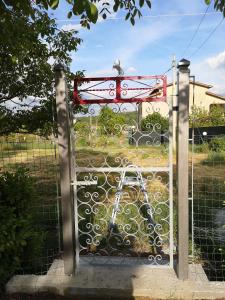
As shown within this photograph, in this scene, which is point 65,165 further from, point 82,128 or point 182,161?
point 182,161

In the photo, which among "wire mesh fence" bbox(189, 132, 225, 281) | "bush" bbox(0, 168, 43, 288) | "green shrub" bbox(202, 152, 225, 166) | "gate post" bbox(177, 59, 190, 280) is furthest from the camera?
"green shrub" bbox(202, 152, 225, 166)

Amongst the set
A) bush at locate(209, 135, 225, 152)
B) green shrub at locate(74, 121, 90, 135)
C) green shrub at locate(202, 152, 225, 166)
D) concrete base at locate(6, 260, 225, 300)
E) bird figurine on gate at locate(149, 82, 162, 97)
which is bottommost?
concrete base at locate(6, 260, 225, 300)

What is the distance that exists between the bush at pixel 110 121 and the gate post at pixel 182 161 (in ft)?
2.47

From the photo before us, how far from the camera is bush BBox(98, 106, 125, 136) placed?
4.22 m

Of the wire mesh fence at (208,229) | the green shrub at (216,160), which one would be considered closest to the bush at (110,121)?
the wire mesh fence at (208,229)

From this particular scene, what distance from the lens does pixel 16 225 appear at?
3953 millimetres

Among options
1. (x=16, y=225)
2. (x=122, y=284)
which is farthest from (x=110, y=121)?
(x=122, y=284)

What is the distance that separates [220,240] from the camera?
522cm

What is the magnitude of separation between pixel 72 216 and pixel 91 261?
66cm

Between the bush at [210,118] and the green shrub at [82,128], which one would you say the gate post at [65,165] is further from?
the bush at [210,118]

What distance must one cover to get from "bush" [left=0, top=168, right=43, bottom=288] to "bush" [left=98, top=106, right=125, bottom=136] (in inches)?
44.6

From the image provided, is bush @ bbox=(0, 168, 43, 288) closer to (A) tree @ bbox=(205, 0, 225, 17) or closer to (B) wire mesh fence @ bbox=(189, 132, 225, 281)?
(B) wire mesh fence @ bbox=(189, 132, 225, 281)

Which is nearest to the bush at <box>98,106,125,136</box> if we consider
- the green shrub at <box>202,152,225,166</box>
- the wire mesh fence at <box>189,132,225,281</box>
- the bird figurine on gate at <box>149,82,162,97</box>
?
the bird figurine on gate at <box>149,82,162,97</box>

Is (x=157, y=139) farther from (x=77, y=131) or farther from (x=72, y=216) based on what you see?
(x=72, y=216)
